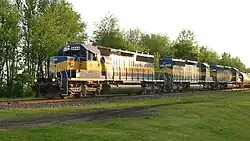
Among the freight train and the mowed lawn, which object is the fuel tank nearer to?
the freight train

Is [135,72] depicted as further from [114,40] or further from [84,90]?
[114,40]

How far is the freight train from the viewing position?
28516 millimetres

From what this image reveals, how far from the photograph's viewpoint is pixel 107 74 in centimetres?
3394

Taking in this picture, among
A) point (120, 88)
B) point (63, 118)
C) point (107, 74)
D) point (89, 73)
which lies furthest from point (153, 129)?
point (120, 88)

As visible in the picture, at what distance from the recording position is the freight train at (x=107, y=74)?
28516 millimetres

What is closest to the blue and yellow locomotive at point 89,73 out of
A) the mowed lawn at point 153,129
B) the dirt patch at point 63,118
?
the mowed lawn at point 153,129

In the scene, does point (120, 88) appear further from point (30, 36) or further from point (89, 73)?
point (30, 36)

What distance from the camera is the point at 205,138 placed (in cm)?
1502

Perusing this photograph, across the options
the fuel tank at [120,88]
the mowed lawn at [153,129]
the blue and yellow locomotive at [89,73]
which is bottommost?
the mowed lawn at [153,129]

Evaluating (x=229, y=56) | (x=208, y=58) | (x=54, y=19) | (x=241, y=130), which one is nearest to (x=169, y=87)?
(x=54, y=19)

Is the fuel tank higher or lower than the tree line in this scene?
lower

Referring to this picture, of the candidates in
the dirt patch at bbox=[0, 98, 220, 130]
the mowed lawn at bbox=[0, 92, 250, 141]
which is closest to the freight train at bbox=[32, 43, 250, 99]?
the mowed lawn at bbox=[0, 92, 250, 141]

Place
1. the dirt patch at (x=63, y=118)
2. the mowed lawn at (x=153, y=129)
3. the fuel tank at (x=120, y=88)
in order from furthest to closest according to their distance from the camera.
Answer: the fuel tank at (x=120, y=88), the dirt patch at (x=63, y=118), the mowed lawn at (x=153, y=129)

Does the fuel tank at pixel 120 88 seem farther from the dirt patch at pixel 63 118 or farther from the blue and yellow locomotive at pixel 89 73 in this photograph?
the dirt patch at pixel 63 118
